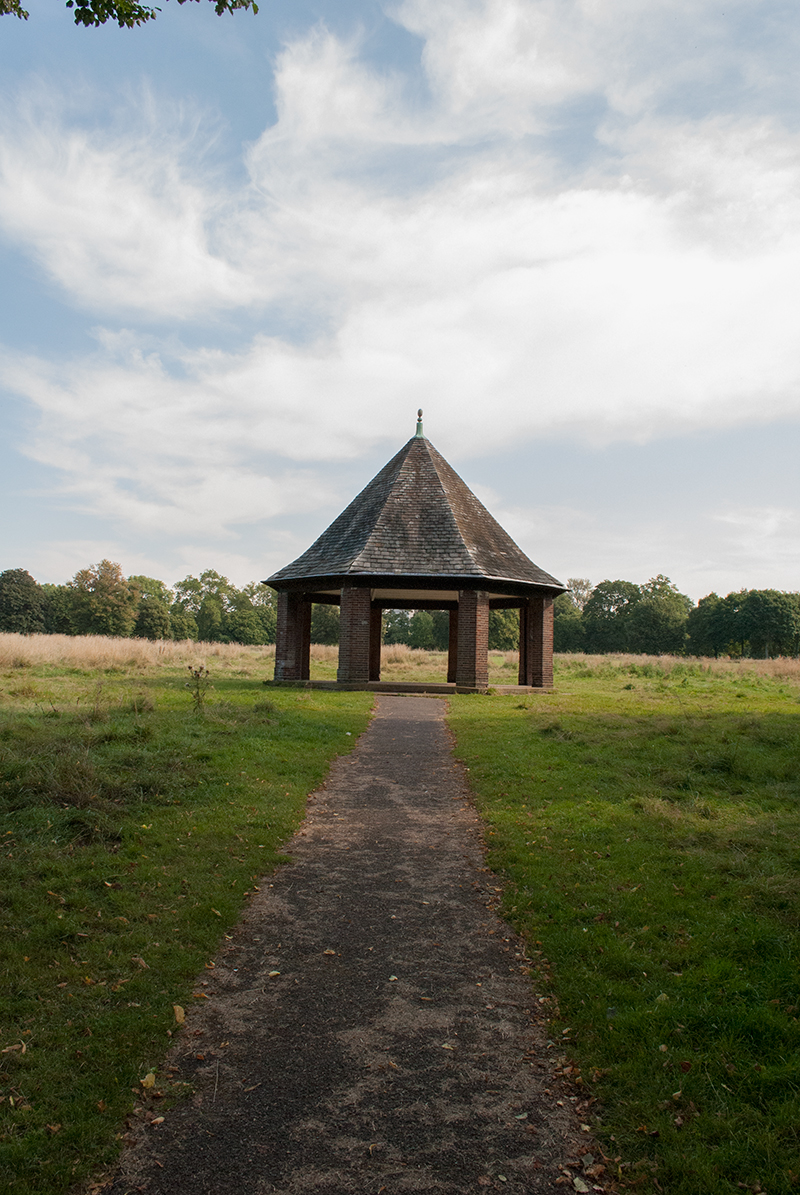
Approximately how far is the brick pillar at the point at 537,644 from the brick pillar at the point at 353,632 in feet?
18.2

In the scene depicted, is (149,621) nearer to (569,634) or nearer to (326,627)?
(326,627)

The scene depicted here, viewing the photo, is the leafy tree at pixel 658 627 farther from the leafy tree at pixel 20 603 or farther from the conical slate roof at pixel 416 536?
the leafy tree at pixel 20 603

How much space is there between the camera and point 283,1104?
318 cm

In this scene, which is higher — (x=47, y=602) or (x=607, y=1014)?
(x=47, y=602)

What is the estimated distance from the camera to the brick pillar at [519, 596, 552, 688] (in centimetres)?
2219

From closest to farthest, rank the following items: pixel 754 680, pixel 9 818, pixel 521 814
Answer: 1. pixel 9 818
2. pixel 521 814
3. pixel 754 680

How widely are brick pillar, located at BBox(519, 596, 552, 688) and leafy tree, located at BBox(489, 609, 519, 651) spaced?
4679 centimetres

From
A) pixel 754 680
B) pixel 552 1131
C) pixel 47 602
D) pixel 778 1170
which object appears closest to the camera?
pixel 778 1170

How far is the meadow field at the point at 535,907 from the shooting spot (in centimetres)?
306

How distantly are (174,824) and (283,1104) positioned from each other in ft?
13.4

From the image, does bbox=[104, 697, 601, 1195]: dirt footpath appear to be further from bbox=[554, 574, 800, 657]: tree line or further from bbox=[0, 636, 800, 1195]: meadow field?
bbox=[554, 574, 800, 657]: tree line

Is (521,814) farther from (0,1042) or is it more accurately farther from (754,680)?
(754,680)

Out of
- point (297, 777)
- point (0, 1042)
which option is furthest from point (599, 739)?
point (0, 1042)

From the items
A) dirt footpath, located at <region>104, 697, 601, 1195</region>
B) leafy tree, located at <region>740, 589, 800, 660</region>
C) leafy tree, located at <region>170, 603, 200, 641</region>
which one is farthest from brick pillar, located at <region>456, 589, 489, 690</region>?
leafy tree, located at <region>170, 603, 200, 641</region>
